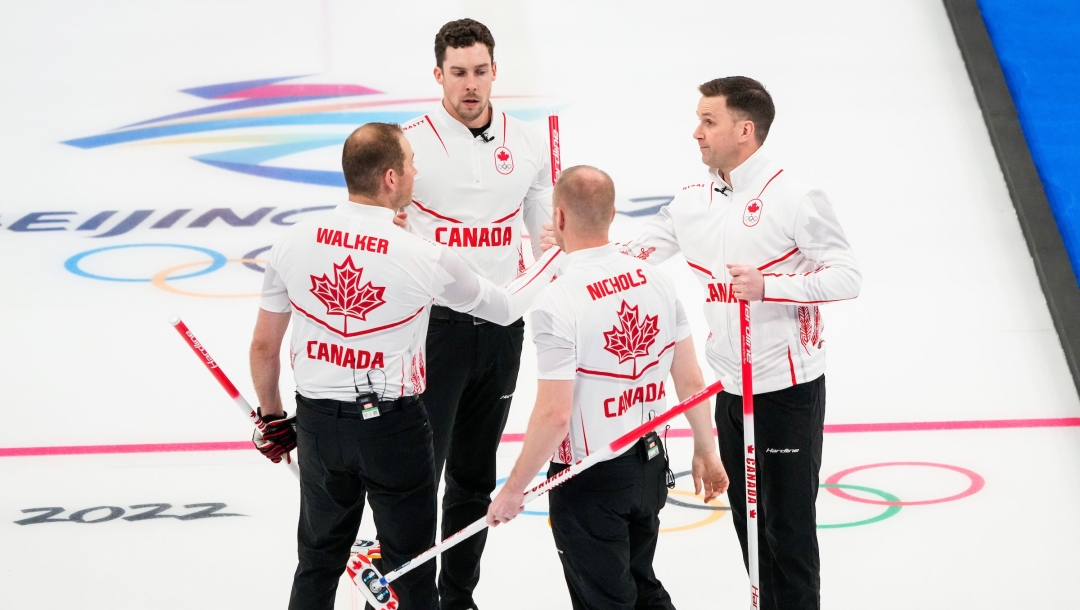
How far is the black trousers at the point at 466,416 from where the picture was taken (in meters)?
3.90

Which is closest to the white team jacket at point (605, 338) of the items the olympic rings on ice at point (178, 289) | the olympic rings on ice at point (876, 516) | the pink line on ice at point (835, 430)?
the olympic rings on ice at point (876, 516)

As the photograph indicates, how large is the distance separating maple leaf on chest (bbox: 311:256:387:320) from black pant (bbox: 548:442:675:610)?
0.75 m

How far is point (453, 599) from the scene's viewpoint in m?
3.97

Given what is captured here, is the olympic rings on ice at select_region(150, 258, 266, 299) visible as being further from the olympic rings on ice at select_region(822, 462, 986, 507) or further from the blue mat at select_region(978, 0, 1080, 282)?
the blue mat at select_region(978, 0, 1080, 282)

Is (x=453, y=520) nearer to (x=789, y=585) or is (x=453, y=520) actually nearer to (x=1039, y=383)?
(x=789, y=585)

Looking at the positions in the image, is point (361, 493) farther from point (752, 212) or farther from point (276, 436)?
point (752, 212)

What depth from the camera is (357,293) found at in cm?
322

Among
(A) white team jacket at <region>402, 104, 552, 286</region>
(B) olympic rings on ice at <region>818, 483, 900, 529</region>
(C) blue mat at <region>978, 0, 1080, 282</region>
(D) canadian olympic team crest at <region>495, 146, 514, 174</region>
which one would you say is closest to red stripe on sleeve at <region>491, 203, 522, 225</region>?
(A) white team jacket at <region>402, 104, 552, 286</region>

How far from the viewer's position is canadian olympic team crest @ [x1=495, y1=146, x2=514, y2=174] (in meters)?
4.05

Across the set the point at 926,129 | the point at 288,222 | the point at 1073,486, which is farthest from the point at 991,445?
the point at 288,222

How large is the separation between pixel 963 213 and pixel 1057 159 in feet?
2.63

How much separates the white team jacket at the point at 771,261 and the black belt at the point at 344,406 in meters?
0.98

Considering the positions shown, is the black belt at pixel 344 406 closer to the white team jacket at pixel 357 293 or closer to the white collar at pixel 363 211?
the white team jacket at pixel 357 293

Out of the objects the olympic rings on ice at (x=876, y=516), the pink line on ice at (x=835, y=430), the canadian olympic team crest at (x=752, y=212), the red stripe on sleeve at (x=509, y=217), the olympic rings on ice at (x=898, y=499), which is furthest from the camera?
the pink line on ice at (x=835, y=430)
